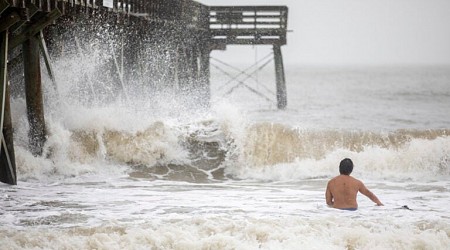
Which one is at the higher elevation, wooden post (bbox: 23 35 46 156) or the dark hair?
wooden post (bbox: 23 35 46 156)

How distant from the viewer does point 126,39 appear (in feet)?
61.8

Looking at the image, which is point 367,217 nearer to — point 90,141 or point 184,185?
A: point 184,185

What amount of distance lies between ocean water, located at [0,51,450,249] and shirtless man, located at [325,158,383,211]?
0.14m

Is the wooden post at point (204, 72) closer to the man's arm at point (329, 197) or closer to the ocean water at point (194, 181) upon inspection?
the ocean water at point (194, 181)

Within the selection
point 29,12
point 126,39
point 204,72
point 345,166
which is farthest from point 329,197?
point 204,72

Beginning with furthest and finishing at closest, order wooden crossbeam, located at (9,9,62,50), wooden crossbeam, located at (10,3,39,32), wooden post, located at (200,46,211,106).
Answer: wooden post, located at (200,46,211,106), wooden crossbeam, located at (9,9,62,50), wooden crossbeam, located at (10,3,39,32)

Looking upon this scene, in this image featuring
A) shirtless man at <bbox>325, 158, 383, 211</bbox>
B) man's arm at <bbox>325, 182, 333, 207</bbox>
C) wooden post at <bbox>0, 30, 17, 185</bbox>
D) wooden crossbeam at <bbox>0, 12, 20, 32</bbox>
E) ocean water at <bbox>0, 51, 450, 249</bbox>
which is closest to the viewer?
ocean water at <bbox>0, 51, 450, 249</bbox>

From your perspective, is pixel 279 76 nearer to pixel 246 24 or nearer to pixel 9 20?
pixel 246 24

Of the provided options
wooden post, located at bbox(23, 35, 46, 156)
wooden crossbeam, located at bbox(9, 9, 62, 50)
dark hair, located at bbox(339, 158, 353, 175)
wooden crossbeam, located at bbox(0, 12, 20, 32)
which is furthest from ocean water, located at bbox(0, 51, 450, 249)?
wooden crossbeam, located at bbox(0, 12, 20, 32)

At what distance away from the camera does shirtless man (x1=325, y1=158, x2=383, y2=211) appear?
9.95m

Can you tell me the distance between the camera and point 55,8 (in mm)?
12742

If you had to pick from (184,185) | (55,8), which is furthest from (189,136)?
(55,8)

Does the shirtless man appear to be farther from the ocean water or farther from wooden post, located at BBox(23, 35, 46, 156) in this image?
wooden post, located at BBox(23, 35, 46, 156)

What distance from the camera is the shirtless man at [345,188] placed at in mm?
9945
